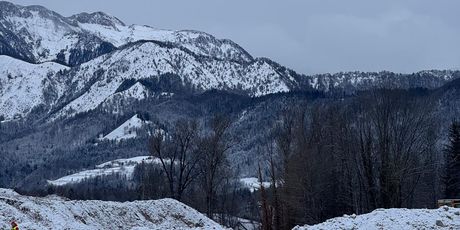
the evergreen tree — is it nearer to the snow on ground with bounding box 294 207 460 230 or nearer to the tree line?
the tree line

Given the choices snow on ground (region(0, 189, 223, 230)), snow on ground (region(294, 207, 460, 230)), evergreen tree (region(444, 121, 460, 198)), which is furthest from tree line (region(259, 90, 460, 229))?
snow on ground (region(294, 207, 460, 230))

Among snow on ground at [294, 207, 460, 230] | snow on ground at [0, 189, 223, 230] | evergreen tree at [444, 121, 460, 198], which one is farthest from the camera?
evergreen tree at [444, 121, 460, 198]

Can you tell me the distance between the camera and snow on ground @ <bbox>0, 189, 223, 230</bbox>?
97.4 feet

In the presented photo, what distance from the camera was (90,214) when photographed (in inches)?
1451

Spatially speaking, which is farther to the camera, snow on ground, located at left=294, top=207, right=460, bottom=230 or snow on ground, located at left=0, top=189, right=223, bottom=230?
snow on ground, located at left=0, top=189, right=223, bottom=230

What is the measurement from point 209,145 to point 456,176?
2451 cm

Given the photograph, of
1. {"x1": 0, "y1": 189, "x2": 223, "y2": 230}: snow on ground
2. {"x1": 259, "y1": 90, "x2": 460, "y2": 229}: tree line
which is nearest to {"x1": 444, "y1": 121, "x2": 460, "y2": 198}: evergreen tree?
{"x1": 259, "y1": 90, "x2": 460, "y2": 229}: tree line

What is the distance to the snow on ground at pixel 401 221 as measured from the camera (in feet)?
85.5

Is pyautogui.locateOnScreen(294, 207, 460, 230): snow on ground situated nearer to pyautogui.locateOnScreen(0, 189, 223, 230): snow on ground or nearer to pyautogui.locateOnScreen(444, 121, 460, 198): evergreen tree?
pyautogui.locateOnScreen(0, 189, 223, 230): snow on ground

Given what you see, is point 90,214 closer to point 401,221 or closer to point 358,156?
point 401,221

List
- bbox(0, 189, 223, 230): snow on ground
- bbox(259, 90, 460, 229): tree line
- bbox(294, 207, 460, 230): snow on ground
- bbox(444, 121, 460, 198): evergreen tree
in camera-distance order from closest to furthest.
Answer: bbox(294, 207, 460, 230): snow on ground < bbox(0, 189, 223, 230): snow on ground < bbox(259, 90, 460, 229): tree line < bbox(444, 121, 460, 198): evergreen tree

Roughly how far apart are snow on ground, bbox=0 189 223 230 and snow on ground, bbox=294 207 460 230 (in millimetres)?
9729

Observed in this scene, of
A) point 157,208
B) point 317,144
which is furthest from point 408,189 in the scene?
point 157,208

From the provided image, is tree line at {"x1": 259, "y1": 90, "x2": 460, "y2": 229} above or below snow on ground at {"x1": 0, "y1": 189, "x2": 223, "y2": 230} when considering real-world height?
above
